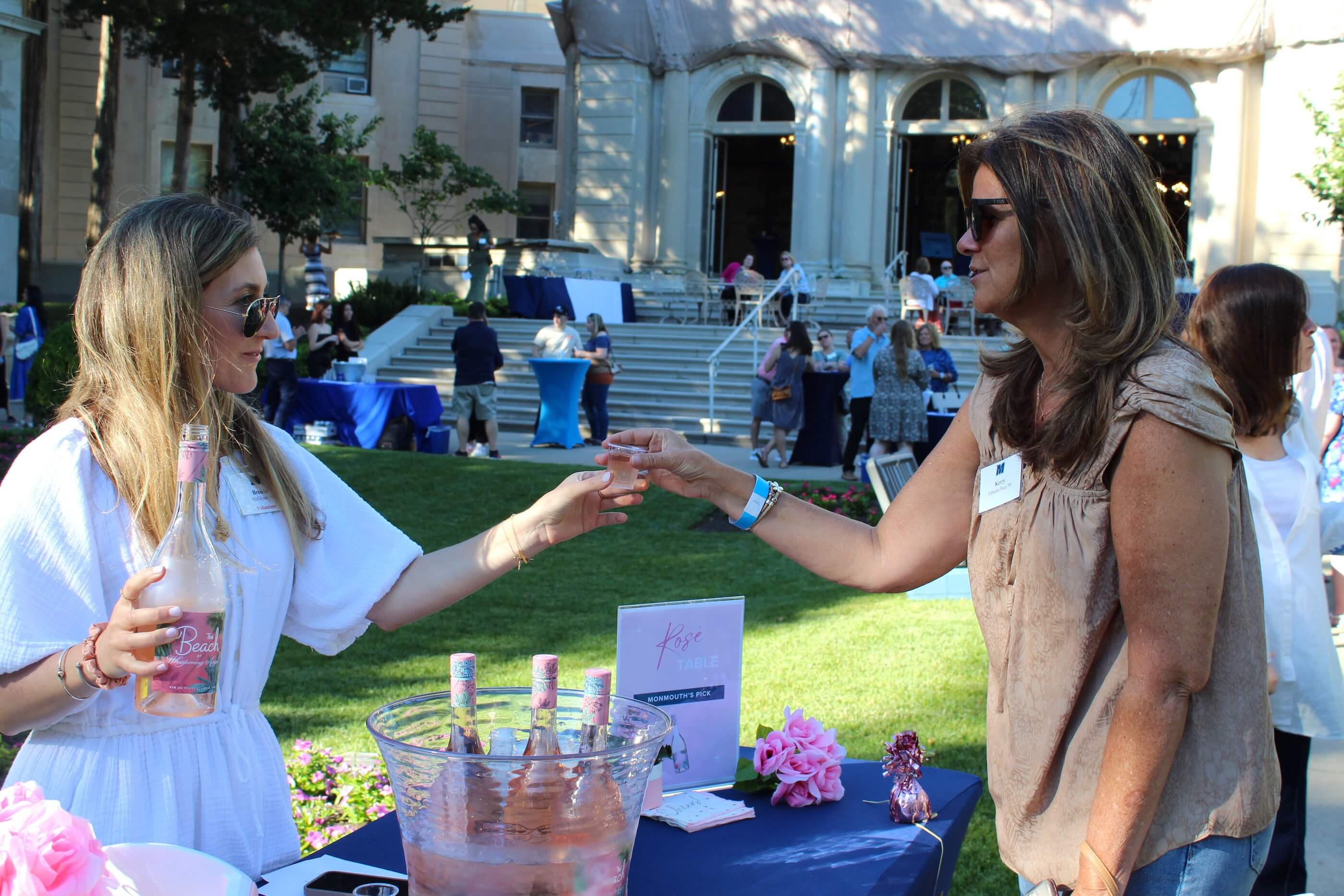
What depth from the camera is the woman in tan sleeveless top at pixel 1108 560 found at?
180 centimetres

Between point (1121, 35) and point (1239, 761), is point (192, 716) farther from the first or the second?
point (1121, 35)

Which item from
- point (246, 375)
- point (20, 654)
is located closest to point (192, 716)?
point (20, 654)

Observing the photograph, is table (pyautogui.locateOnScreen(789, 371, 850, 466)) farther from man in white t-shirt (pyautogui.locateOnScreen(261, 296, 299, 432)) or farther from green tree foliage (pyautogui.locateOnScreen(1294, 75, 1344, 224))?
green tree foliage (pyautogui.locateOnScreen(1294, 75, 1344, 224))

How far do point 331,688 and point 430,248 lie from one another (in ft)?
77.6

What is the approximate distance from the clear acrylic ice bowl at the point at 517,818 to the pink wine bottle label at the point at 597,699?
0.10 meters

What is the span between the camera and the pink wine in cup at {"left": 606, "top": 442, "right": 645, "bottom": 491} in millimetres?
2598

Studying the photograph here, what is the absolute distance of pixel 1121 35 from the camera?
2553 centimetres

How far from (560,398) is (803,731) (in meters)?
13.6

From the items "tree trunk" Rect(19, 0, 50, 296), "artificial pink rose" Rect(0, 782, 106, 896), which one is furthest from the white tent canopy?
"artificial pink rose" Rect(0, 782, 106, 896)

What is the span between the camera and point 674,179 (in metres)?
28.8

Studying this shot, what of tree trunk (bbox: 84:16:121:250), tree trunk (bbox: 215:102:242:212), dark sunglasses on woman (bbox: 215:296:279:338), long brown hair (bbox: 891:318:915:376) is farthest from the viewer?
tree trunk (bbox: 215:102:242:212)

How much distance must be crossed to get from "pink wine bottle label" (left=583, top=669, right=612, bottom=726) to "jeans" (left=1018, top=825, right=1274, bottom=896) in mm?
870

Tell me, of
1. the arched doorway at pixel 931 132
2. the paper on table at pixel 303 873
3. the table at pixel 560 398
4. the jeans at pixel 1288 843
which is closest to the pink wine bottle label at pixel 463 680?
the paper on table at pixel 303 873

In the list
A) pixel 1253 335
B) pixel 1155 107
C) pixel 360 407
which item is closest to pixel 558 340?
pixel 360 407
